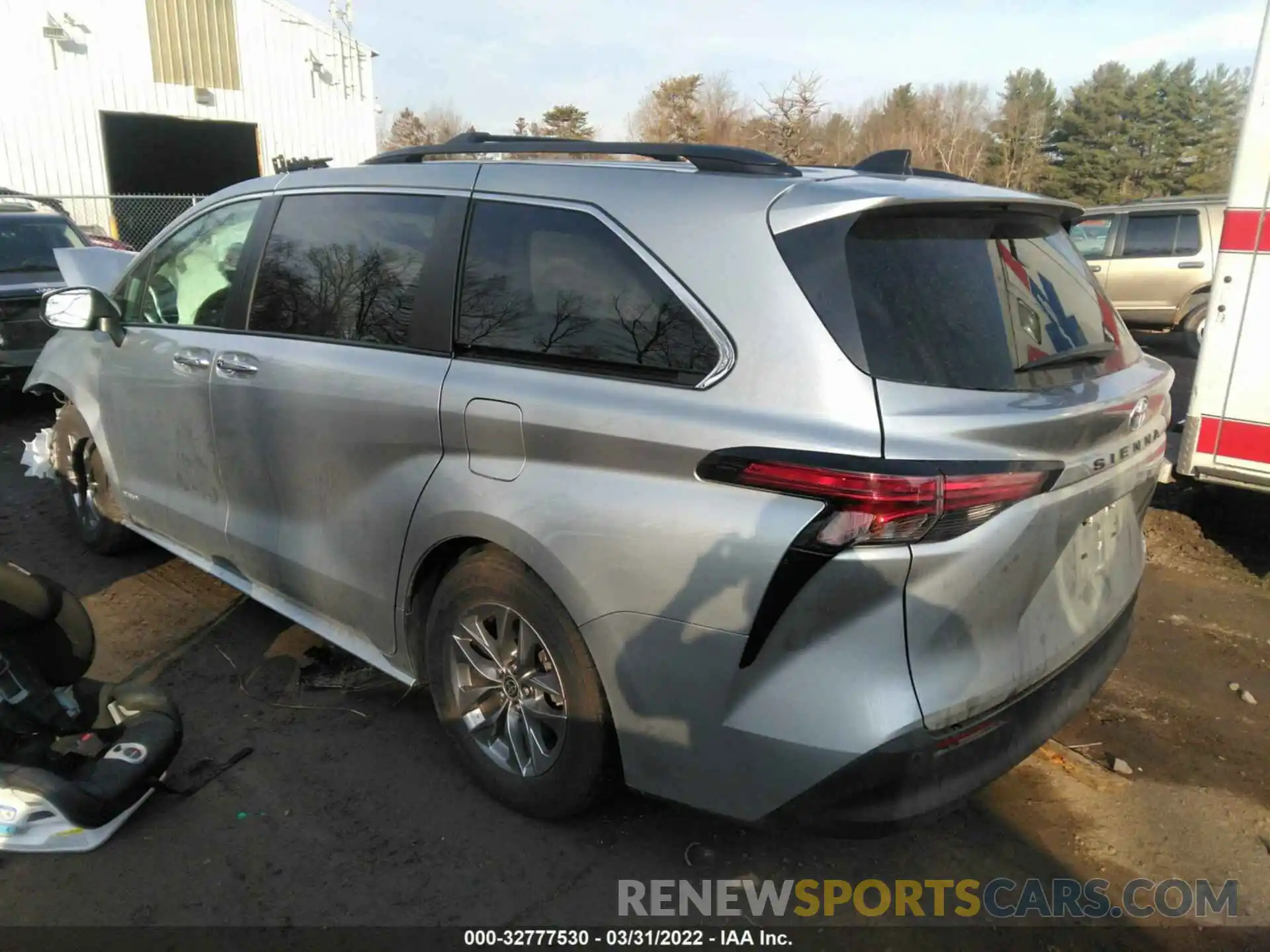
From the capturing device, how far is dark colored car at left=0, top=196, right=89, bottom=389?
314 inches

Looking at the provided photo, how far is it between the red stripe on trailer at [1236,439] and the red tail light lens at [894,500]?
357cm

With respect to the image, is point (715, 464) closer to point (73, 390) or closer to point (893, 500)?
point (893, 500)

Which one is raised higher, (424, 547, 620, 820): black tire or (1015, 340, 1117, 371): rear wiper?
(1015, 340, 1117, 371): rear wiper

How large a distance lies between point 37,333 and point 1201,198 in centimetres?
1399

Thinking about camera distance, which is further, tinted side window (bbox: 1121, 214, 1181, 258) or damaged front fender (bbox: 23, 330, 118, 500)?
tinted side window (bbox: 1121, 214, 1181, 258)

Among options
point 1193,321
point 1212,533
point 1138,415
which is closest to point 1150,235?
point 1193,321

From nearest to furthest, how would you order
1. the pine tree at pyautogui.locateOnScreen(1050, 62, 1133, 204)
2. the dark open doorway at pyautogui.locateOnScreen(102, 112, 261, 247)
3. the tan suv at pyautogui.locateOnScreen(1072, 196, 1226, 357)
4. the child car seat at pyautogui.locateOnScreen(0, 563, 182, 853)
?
1. the child car seat at pyautogui.locateOnScreen(0, 563, 182, 853)
2. the tan suv at pyautogui.locateOnScreen(1072, 196, 1226, 357)
3. the dark open doorway at pyautogui.locateOnScreen(102, 112, 261, 247)
4. the pine tree at pyautogui.locateOnScreen(1050, 62, 1133, 204)

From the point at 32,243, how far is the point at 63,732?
26.9 feet

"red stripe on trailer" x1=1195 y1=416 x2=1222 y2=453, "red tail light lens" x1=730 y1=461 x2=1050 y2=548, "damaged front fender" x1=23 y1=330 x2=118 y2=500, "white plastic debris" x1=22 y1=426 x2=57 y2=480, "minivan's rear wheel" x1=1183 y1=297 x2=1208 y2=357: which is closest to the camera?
"red tail light lens" x1=730 y1=461 x2=1050 y2=548

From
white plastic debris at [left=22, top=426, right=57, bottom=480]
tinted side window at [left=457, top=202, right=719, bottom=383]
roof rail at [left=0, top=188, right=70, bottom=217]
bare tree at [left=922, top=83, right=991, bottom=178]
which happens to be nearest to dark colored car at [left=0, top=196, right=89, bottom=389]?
roof rail at [left=0, top=188, right=70, bottom=217]

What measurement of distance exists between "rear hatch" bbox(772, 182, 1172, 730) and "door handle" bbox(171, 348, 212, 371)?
2.50 m

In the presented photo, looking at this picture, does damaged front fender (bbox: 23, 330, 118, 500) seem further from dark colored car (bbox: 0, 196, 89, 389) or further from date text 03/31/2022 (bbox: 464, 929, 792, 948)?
dark colored car (bbox: 0, 196, 89, 389)

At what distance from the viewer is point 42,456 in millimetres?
5168

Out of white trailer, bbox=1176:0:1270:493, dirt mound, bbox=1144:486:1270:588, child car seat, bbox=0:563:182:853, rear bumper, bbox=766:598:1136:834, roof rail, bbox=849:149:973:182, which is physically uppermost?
roof rail, bbox=849:149:973:182
